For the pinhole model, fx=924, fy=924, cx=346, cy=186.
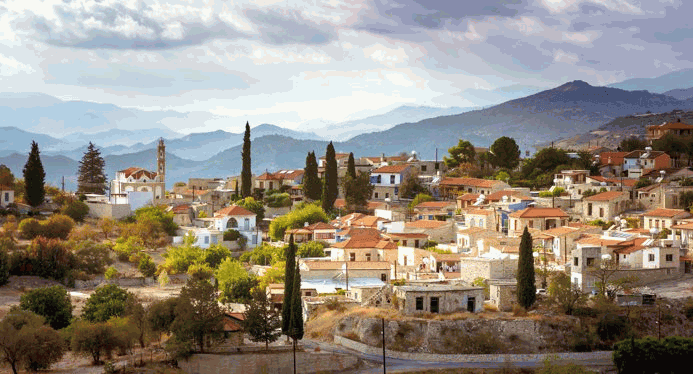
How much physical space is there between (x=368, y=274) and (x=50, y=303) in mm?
16582

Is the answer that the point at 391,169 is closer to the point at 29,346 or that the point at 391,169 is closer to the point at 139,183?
the point at 139,183

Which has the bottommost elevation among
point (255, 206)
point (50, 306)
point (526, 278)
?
point (50, 306)

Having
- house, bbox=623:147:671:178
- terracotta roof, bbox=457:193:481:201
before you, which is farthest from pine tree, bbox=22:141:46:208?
house, bbox=623:147:671:178

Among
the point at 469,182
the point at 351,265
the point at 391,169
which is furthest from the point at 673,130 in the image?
the point at 351,265

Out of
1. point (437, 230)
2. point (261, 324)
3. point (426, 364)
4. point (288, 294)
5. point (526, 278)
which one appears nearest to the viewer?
point (426, 364)

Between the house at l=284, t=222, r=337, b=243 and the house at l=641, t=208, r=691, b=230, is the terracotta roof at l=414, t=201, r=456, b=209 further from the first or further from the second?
the house at l=641, t=208, r=691, b=230

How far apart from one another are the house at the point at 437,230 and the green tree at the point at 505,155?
20030 millimetres

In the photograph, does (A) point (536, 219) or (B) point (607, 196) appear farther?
(B) point (607, 196)

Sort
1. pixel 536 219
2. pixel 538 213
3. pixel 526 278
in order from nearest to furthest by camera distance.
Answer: pixel 526 278 < pixel 536 219 < pixel 538 213

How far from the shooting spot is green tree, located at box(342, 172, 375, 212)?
227ft

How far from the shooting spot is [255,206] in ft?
225

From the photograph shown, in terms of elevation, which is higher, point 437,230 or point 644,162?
point 644,162

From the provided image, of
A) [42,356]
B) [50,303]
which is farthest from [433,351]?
[50,303]

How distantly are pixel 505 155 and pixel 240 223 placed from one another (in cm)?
2526
